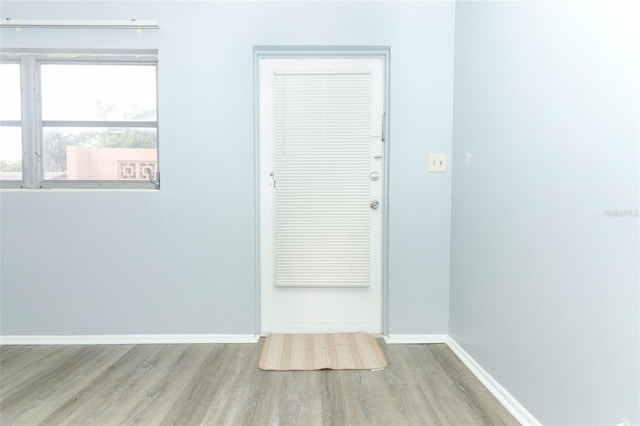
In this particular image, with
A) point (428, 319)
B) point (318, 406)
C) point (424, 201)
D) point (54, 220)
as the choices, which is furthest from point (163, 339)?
point (424, 201)

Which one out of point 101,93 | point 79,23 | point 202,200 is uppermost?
point 79,23

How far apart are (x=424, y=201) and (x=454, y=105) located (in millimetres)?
677

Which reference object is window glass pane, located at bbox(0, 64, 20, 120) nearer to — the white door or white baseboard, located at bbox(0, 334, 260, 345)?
white baseboard, located at bbox(0, 334, 260, 345)

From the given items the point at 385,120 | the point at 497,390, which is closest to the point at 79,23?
the point at 385,120

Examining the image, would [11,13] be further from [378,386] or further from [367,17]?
[378,386]

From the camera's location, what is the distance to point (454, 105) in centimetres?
241

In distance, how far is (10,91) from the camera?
2.50 m

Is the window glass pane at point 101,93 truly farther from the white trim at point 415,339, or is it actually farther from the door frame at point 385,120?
the white trim at point 415,339

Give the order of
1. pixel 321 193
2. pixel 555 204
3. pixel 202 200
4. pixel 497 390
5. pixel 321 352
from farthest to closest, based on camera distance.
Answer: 1. pixel 321 193
2. pixel 202 200
3. pixel 321 352
4. pixel 497 390
5. pixel 555 204

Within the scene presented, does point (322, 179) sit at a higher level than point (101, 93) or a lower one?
lower

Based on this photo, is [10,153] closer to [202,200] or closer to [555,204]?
[202,200]

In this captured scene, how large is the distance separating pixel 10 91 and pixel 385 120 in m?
2.65

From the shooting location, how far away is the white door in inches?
98.4

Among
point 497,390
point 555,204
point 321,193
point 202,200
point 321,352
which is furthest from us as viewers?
point 321,193
